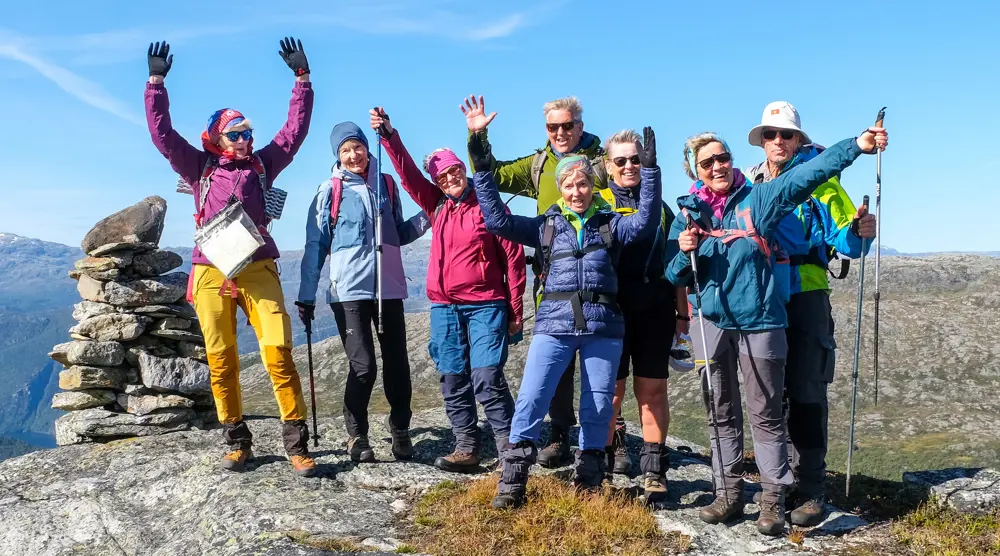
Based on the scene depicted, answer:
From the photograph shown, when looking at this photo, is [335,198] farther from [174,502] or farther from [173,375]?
[173,375]

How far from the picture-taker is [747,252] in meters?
7.38

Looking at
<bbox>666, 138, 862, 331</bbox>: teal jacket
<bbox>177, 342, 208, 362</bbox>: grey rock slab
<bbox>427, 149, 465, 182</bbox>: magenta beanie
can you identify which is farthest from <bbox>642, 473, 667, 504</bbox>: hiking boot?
<bbox>177, 342, 208, 362</bbox>: grey rock slab

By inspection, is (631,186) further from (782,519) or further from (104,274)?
(104,274)

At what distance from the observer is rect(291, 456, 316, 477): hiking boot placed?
368 inches

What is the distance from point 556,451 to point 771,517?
9.85 ft

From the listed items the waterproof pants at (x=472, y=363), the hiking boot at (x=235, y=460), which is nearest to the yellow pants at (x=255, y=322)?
the hiking boot at (x=235, y=460)

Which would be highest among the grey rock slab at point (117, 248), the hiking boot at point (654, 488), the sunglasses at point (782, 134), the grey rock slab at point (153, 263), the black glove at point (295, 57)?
the black glove at point (295, 57)

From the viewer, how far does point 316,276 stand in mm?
9398

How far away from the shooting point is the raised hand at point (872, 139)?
22.7 feet

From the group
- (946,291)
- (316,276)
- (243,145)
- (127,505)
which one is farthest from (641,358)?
(946,291)

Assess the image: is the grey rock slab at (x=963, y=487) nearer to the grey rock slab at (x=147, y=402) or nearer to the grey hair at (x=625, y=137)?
the grey hair at (x=625, y=137)

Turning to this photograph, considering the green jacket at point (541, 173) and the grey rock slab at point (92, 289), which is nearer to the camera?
the green jacket at point (541, 173)

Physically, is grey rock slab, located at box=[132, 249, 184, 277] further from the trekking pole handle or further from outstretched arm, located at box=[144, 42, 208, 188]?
the trekking pole handle

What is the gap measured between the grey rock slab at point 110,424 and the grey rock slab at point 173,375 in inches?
17.3
